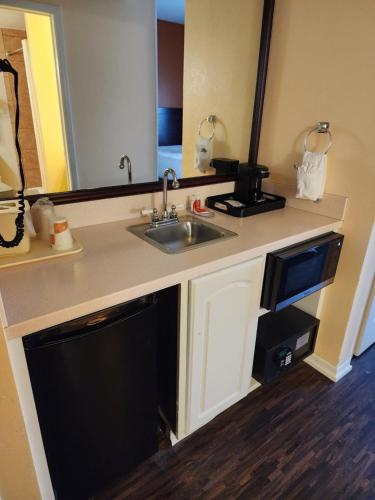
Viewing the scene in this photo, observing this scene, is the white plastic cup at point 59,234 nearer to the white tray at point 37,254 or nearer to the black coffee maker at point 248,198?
the white tray at point 37,254

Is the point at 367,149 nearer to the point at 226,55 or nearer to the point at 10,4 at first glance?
the point at 226,55

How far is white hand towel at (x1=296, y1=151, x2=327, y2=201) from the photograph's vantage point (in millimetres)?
1556

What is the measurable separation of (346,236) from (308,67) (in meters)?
0.86

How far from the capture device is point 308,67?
1.59 meters

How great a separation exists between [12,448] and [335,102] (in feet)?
5.98

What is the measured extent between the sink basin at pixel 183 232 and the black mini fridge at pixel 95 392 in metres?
0.48

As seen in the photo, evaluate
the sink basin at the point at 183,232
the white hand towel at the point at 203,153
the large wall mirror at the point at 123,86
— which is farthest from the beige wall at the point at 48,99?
the white hand towel at the point at 203,153

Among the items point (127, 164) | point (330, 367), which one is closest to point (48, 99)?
point (127, 164)

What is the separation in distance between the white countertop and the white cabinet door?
0.07 m

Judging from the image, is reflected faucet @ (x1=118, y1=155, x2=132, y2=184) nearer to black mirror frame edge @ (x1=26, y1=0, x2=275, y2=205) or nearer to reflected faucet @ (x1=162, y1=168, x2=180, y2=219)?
black mirror frame edge @ (x1=26, y1=0, x2=275, y2=205)

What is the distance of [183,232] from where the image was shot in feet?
5.43

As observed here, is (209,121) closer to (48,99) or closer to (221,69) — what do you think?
(221,69)

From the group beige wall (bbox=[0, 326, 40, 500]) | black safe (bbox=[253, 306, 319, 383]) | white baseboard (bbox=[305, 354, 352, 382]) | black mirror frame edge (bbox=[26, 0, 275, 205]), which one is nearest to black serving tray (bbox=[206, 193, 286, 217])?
black mirror frame edge (bbox=[26, 0, 275, 205])

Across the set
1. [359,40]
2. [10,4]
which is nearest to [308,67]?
[359,40]
